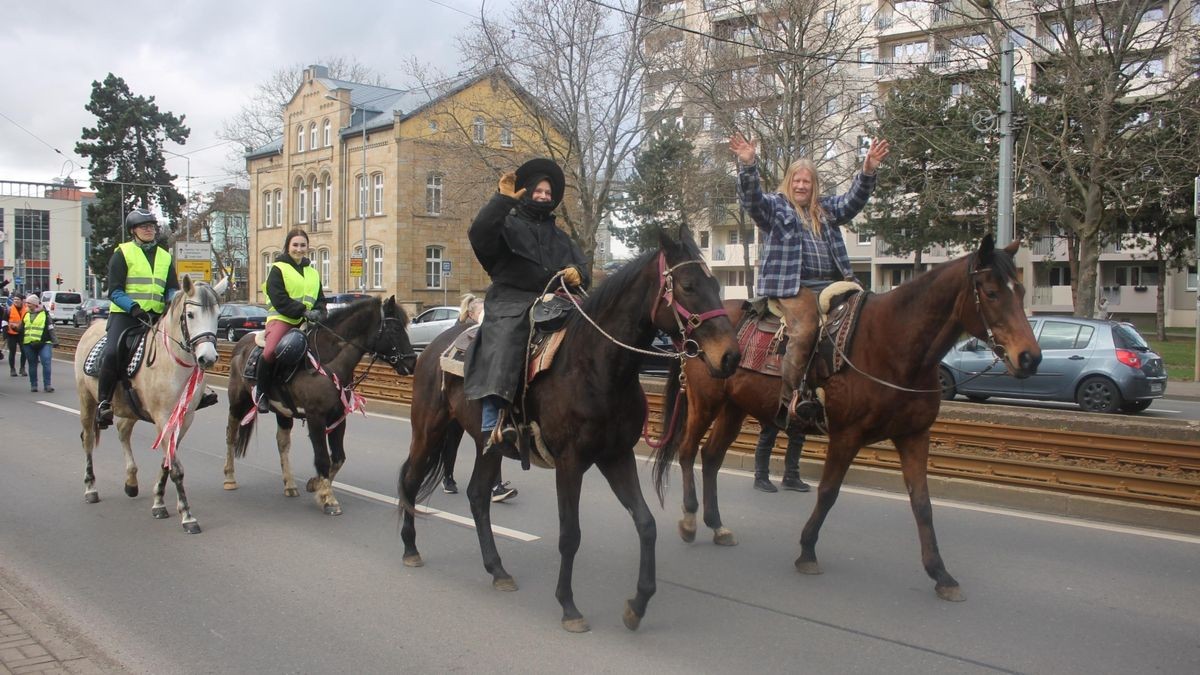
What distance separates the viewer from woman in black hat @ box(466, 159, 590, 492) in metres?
5.36

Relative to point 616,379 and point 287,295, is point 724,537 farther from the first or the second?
point 287,295

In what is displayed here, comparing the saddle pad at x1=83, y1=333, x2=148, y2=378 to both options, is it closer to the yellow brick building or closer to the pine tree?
the yellow brick building

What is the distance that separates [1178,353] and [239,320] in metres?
37.4

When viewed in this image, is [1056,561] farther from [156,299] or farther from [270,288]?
[156,299]

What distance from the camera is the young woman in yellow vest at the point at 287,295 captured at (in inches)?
334

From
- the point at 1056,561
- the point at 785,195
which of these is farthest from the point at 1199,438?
the point at 785,195

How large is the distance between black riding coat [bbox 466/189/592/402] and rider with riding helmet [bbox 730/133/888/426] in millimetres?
1575

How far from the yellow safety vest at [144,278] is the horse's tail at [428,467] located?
3391 millimetres

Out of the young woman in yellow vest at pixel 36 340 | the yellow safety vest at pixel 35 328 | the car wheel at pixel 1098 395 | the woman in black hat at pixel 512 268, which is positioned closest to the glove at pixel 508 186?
the woman in black hat at pixel 512 268

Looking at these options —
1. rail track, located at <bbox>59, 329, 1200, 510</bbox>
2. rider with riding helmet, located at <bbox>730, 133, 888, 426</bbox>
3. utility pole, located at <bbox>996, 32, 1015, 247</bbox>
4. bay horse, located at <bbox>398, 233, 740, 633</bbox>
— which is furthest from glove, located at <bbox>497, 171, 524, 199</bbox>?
utility pole, located at <bbox>996, 32, 1015, 247</bbox>

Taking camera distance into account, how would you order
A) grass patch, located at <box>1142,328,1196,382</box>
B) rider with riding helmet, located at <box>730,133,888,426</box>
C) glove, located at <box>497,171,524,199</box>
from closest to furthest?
glove, located at <box>497,171,524,199</box> < rider with riding helmet, located at <box>730,133,888,426</box> < grass patch, located at <box>1142,328,1196,382</box>

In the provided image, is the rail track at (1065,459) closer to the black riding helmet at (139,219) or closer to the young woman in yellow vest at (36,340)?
the black riding helmet at (139,219)

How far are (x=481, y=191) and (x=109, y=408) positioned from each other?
2869 cm

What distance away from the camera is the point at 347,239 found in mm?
56844
